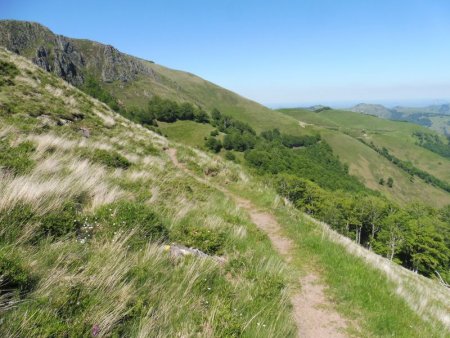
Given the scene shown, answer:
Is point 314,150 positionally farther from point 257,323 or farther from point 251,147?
point 257,323

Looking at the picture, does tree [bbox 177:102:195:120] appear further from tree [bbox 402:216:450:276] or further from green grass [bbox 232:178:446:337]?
green grass [bbox 232:178:446:337]

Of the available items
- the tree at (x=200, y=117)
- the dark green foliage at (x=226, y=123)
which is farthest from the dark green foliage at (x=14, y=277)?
the dark green foliage at (x=226, y=123)

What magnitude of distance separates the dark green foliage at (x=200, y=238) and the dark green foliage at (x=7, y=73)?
795 inches

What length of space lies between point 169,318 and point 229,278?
2267mm

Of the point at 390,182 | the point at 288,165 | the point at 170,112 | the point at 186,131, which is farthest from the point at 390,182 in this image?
the point at 170,112

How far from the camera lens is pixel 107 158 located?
12.2 meters

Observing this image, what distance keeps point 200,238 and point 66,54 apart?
173 m

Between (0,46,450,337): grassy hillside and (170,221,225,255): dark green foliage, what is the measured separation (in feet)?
0.09

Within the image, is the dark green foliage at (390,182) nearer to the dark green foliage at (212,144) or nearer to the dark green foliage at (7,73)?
the dark green foliage at (212,144)

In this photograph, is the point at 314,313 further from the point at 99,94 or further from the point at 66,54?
the point at 66,54

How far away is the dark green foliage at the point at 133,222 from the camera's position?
566 cm

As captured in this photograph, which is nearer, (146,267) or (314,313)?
(146,267)

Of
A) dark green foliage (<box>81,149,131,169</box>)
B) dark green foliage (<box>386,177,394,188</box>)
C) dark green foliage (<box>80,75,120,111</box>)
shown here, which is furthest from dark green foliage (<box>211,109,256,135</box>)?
dark green foliage (<box>81,149,131,169</box>)

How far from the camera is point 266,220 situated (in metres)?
12.6
